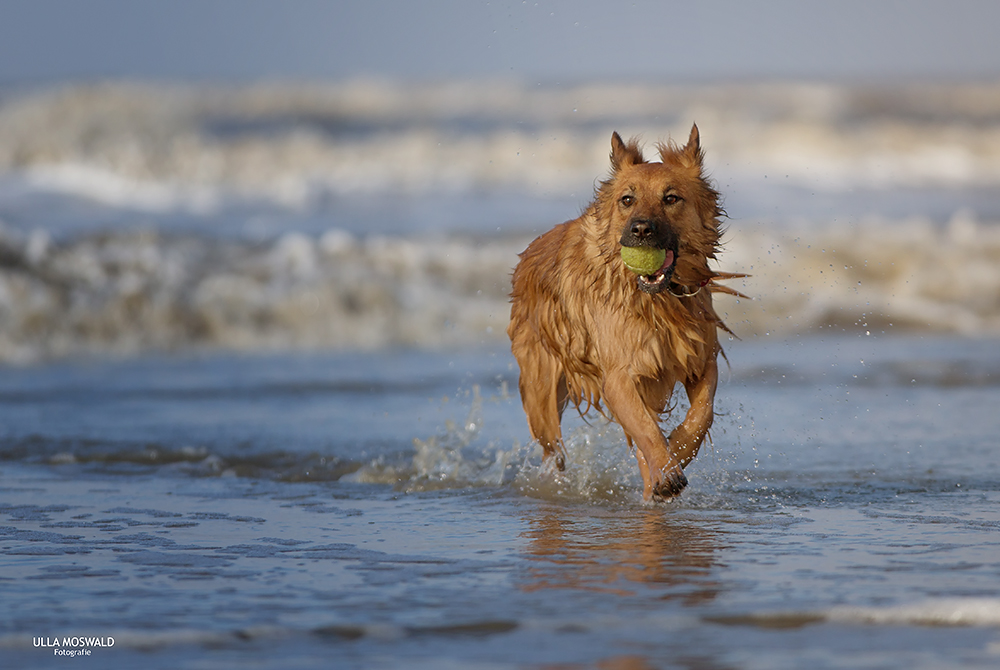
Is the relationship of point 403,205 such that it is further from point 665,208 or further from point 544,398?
point 665,208

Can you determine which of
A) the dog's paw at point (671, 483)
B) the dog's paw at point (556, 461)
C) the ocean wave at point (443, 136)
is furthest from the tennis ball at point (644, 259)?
the ocean wave at point (443, 136)

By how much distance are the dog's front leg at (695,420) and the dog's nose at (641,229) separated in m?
0.70

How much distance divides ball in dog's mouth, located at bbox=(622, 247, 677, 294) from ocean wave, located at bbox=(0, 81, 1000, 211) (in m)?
16.0

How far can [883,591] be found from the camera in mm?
3371

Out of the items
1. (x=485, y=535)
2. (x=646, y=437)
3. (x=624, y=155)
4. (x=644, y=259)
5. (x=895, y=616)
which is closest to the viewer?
(x=895, y=616)

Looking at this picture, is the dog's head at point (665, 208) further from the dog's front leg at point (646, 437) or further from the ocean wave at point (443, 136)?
the ocean wave at point (443, 136)

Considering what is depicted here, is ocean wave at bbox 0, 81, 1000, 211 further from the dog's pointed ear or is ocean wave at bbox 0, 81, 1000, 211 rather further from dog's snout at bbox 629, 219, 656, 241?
dog's snout at bbox 629, 219, 656, 241

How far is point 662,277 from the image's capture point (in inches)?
181

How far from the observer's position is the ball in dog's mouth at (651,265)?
4.56 meters

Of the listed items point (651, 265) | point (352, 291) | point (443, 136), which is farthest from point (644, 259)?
point (443, 136)

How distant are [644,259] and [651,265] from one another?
35mm

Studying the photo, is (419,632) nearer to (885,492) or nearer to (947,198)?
(885,492)

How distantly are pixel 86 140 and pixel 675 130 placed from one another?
12799 millimetres

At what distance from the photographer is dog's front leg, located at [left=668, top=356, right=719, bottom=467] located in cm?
482
